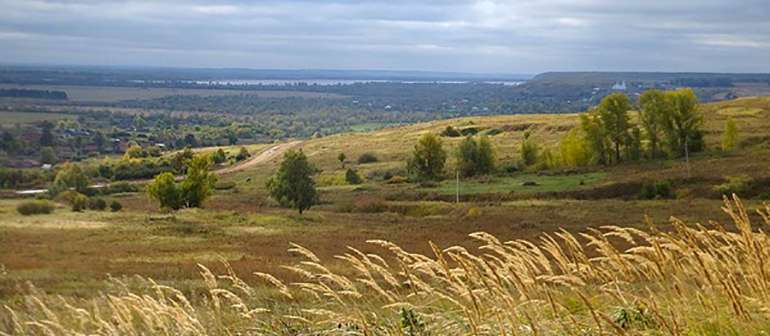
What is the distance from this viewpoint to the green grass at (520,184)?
7512 cm

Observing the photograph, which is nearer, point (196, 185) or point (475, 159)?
point (196, 185)

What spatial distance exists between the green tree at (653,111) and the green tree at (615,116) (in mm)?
1861

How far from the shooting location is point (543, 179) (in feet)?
272

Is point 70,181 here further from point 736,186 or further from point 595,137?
point 736,186

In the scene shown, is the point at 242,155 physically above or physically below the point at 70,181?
below

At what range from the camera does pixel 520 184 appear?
80125 millimetres

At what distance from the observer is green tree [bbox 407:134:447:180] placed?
96.1 m

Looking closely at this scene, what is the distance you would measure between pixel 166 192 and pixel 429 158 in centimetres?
3986

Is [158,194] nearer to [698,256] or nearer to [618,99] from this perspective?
[618,99]

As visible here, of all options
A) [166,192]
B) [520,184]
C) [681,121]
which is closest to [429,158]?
[520,184]

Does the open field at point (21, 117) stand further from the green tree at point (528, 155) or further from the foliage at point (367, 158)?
the green tree at point (528, 155)

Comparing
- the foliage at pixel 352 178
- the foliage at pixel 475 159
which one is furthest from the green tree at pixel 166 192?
the foliage at pixel 475 159

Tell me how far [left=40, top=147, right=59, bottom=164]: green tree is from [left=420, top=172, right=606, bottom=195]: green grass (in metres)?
70.5

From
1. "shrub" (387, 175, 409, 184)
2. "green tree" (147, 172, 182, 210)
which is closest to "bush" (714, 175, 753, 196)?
"shrub" (387, 175, 409, 184)
